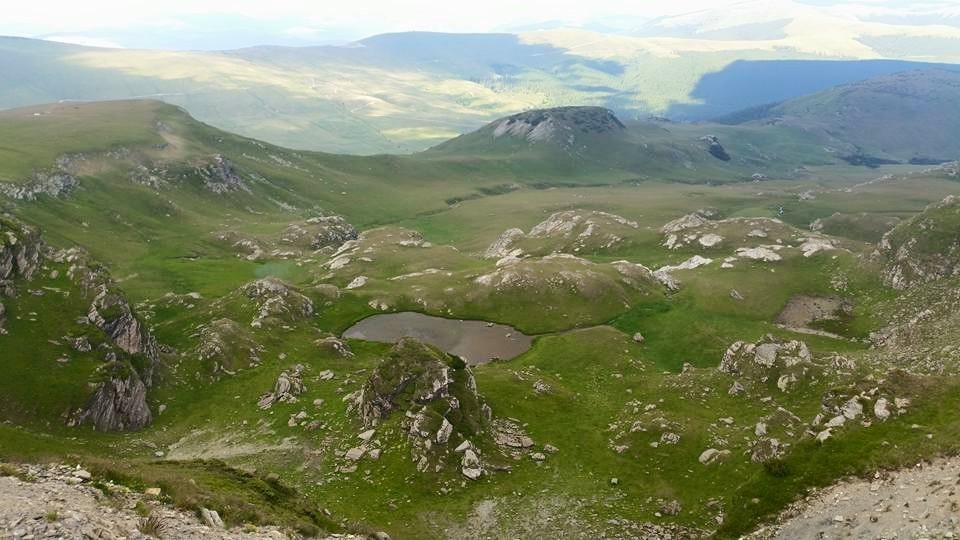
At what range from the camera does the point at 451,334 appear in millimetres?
106625

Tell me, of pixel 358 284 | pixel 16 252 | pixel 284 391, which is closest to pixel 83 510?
pixel 284 391

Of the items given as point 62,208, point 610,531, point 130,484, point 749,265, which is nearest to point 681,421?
point 610,531

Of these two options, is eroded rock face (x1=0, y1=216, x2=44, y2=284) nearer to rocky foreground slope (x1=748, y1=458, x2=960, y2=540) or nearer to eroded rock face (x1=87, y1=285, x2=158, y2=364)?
eroded rock face (x1=87, y1=285, x2=158, y2=364)

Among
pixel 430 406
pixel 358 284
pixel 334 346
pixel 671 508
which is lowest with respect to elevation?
pixel 334 346

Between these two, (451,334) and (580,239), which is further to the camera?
(580,239)

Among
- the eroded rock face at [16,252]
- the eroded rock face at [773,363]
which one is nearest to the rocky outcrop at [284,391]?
the eroded rock face at [16,252]

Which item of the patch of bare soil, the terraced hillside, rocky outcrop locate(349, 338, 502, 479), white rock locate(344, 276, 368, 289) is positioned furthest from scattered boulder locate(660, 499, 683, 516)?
white rock locate(344, 276, 368, 289)

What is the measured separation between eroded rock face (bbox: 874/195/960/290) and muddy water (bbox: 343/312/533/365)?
70586 millimetres

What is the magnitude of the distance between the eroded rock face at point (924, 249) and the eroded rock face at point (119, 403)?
12491cm

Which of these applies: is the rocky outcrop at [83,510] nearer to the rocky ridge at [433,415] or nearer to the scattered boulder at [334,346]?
the rocky ridge at [433,415]

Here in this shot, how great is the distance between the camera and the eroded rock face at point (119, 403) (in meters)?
69.3

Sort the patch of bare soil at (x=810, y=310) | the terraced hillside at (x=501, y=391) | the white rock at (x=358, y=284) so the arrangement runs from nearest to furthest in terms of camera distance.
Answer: the terraced hillside at (x=501, y=391) < the patch of bare soil at (x=810, y=310) < the white rock at (x=358, y=284)

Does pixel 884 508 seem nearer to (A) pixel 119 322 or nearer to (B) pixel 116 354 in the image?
(B) pixel 116 354

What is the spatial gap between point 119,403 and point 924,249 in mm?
134069
